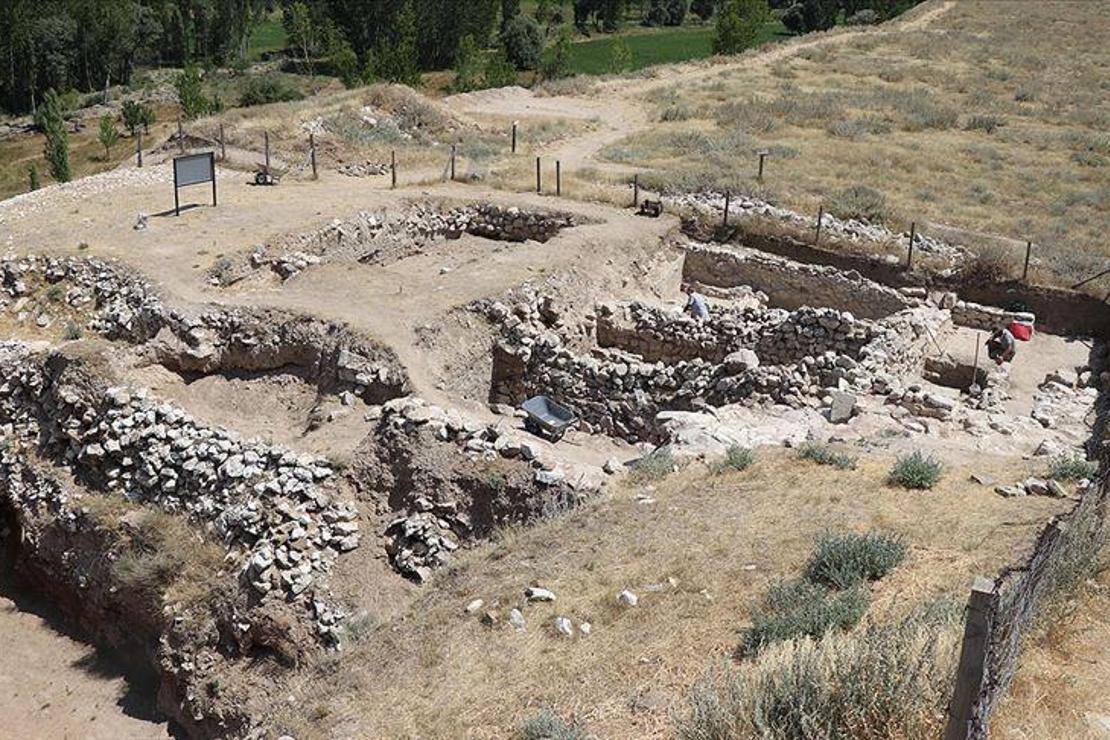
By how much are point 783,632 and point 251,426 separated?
10.0m

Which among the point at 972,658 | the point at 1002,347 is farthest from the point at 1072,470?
the point at 972,658

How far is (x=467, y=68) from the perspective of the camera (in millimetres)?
56625

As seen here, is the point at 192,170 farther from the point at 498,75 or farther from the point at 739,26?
the point at 739,26

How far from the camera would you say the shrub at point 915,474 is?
37.2 feet

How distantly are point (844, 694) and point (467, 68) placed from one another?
54.2 m

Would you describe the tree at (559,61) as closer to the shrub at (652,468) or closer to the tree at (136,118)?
the tree at (136,118)

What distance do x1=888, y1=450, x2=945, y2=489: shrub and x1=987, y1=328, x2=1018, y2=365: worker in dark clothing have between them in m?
7.35

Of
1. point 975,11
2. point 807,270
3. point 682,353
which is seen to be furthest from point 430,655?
point 975,11

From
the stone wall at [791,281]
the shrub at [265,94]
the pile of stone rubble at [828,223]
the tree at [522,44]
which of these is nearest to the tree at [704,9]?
the tree at [522,44]

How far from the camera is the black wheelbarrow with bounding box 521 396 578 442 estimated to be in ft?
51.8

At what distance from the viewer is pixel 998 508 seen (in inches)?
422

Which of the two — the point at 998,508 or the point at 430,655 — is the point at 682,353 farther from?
the point at 430,655

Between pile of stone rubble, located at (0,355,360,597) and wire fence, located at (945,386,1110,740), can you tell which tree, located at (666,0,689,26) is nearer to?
pile of stone rubble, located at (0,355,360,597)

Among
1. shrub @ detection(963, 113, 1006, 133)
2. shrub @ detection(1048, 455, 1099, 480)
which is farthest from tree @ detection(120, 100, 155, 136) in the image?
shrub @ detection(1048, 455, 1099, 480)
